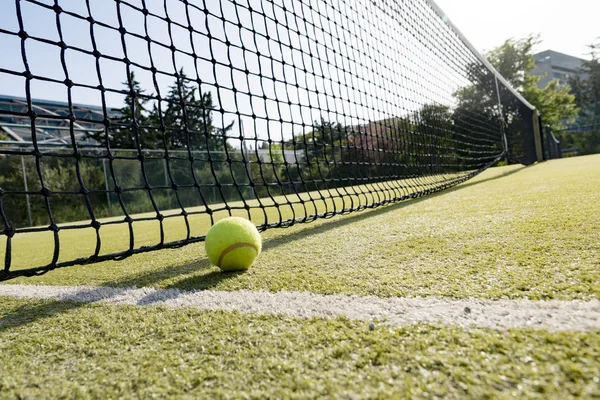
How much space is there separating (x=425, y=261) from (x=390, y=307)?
48cm

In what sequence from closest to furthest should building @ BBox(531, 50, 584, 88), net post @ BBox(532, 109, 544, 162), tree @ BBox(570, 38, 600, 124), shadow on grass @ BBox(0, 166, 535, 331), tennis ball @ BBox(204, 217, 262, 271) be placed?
shadow on grass @ BBox(0, 166, 535, 331) → tennis ball @ BBox(204, 217, 262, 271) → net post @ BBox(532, 109, 544, 162) → tree @ BBox(570, 38, 600, 124) → building @ BBox(531, 50, 584, 88)

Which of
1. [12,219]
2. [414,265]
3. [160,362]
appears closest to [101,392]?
[160,362]

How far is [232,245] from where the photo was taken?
4.88 feet

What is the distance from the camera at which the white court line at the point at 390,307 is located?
0.75 metres

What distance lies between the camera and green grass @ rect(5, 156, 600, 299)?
1.02 m

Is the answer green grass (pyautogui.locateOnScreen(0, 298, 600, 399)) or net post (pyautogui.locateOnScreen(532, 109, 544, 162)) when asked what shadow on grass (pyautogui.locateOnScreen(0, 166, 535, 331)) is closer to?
green grass (pyautogui.locateOnScreen(0, 298, 600, 399))

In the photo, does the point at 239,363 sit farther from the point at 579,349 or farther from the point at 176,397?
the point at 579,349

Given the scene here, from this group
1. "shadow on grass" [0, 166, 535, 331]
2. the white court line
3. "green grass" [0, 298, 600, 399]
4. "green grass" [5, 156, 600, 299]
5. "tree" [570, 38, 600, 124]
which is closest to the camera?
"green grass" [0, 298, 600, 399]

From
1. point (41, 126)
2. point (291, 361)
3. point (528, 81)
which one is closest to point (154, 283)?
point (291, 361)

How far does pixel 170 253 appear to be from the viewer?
2.23 m

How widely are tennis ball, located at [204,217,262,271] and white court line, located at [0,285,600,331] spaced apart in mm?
249

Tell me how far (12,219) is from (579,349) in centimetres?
1224

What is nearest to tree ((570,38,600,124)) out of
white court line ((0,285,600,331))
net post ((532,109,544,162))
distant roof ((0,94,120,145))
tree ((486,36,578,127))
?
tree ((486,36,578,127))

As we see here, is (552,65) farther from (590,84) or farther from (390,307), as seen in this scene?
(390,307)
